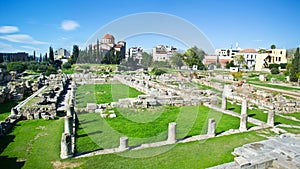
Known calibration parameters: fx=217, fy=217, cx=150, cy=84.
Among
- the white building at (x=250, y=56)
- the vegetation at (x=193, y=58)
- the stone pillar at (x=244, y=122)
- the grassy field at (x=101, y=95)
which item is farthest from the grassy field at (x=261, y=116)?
the white building at (x=250, y=56)

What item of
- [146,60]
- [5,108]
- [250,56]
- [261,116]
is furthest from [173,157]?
[250,56]

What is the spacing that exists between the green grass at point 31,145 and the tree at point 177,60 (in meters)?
57.1

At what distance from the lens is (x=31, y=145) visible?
389 inches

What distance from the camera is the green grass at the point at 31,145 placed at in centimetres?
838

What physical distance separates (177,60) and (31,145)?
6266cm

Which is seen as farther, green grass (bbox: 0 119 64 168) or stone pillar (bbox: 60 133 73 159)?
stone pillar (bbox: 60 133 73 159)

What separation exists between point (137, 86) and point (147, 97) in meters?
9.17

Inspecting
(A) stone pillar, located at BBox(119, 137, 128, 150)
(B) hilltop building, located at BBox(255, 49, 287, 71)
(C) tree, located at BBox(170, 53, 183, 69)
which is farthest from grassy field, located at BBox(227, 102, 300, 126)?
(B) hilltop building, located at BBox(255, 49, 287, 71)

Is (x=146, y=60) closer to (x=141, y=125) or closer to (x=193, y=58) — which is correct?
(x=193, y=58)

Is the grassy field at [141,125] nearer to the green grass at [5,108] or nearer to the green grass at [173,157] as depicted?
the green grass at [173,157]

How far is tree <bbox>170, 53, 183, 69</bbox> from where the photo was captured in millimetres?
68125

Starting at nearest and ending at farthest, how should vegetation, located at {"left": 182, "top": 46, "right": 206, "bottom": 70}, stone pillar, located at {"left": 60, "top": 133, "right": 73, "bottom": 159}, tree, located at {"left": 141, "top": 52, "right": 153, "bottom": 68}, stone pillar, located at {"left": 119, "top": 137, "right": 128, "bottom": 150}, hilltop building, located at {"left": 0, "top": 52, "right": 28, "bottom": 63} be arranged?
stone pillar, located at {"left": 60, "top": 133, "right": 73, "bottom": 159} < stone pillar, located at {"left": 119, "top": 137, "right": 128, "bottom": 150} < tree, located at {"left": 141, "top": 52, "right": 153, "bottom": 68} < vegetation, located at {"left": 182, "top": 46, "right": 206, "bottom": 70} < hilltop building, located at {"left": 0, "top": 52, "right": 28, "bottom": 63}

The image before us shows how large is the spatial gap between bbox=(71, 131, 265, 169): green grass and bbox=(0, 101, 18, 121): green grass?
9.17 metres

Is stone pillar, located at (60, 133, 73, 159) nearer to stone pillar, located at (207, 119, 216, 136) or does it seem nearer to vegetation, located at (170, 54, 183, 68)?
stone pillar, located at (207, 119, 216, 136)
